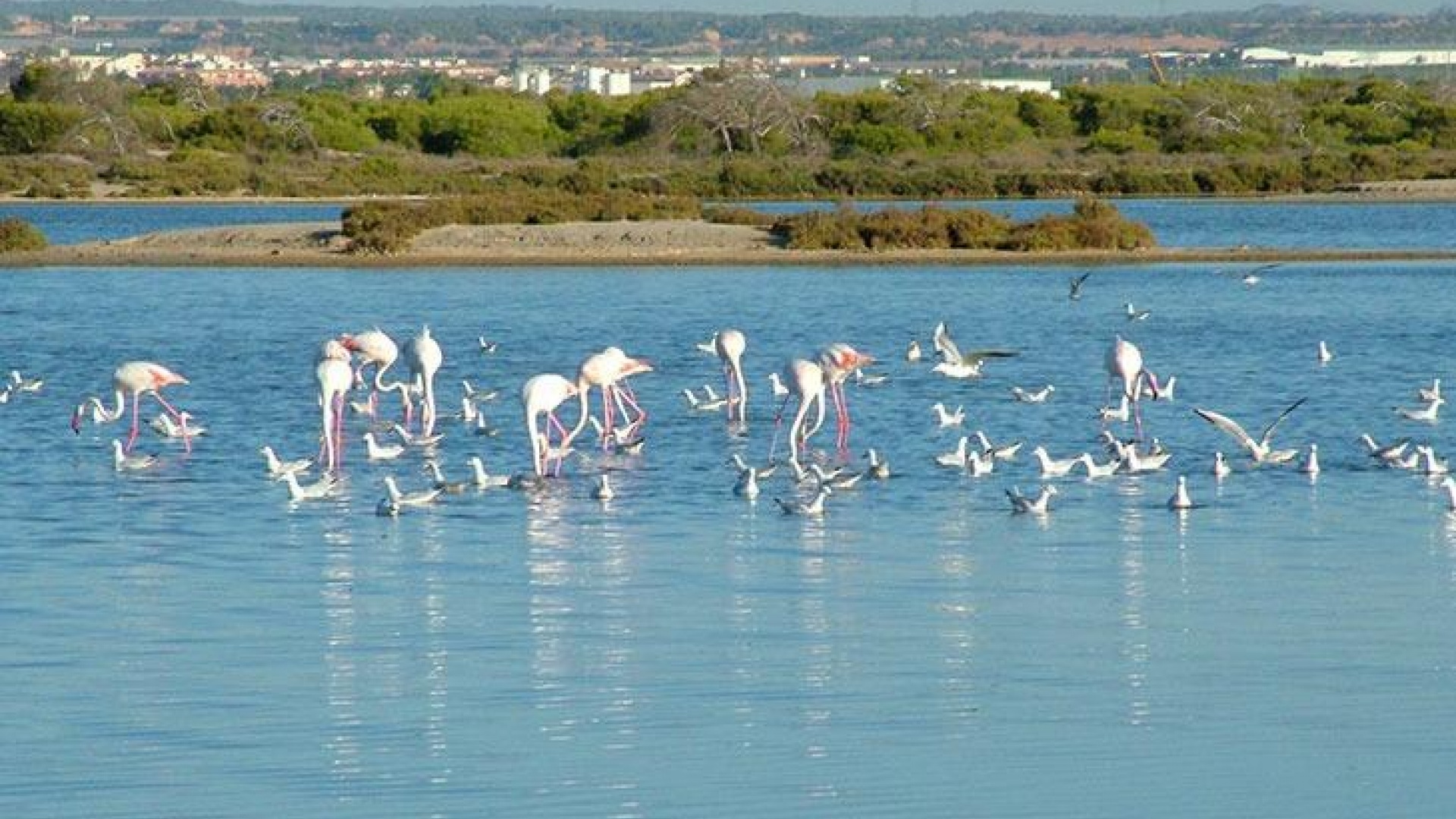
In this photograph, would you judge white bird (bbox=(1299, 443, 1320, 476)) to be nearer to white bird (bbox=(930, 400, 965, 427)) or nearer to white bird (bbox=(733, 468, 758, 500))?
white bird (bbox=(930, 400, 965, 427))

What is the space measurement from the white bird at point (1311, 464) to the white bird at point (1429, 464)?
2.04 feet

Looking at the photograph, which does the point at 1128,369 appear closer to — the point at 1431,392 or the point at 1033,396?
the point at 1033,396

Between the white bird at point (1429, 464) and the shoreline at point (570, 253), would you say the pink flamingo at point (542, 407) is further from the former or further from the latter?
the shoreline at point (570, 253)

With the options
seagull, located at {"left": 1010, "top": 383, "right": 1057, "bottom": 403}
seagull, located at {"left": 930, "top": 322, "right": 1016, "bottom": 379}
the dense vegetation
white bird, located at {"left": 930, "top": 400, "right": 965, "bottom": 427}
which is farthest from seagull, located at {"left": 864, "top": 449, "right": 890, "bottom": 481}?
the dense vegetation

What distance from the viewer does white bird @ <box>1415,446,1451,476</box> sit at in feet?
56.8

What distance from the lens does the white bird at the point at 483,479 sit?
669 inches

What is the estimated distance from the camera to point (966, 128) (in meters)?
78.8

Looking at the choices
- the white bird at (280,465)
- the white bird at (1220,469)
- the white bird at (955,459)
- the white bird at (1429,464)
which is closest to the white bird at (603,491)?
the white bird at (280,465)

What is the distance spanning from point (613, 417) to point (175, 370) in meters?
6.45

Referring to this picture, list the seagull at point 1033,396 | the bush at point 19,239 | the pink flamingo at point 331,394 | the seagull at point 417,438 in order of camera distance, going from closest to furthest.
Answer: the pink flamingo at point 331,394, the seagull at point 417,438, the seagull at point 1033,396, the bush at point 19,239

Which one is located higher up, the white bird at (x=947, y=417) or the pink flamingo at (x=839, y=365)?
the pink flamingo at (x=839, y=365)

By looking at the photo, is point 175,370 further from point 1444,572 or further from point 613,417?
point 1444,572

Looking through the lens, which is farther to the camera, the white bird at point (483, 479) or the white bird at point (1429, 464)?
the white bird at point (1429, 464)

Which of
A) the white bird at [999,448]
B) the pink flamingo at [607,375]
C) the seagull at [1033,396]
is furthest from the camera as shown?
the seagull at [1033,396]
